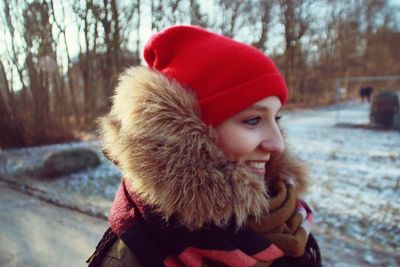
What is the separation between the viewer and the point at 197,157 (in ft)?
3.26

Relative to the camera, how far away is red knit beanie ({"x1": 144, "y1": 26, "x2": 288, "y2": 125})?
40.7 inches

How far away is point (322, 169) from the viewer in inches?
208

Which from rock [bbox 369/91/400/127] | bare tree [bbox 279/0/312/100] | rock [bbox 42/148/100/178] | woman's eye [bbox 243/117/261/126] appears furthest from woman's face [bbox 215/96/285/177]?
bare tree [bbox 279/0/312/100]

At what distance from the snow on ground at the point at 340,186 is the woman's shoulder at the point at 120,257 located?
83 centimetres

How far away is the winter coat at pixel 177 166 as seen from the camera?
97 cm

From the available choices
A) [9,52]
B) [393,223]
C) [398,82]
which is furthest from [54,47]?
[398,82]

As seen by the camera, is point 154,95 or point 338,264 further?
point 338,264

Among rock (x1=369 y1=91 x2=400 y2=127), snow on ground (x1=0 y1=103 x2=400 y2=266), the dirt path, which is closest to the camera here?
the dirt path

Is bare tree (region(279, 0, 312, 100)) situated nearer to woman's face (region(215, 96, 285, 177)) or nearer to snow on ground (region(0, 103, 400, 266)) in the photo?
snow on ground (region(0, 103, 400, 266))

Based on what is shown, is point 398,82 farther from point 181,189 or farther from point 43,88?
point 181,189

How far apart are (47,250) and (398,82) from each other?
81.4 feet

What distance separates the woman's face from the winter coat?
0.04m

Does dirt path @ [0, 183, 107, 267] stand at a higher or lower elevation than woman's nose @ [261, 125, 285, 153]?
lower

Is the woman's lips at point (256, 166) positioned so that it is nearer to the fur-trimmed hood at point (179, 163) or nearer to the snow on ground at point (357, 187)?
the fur-trimmed hood at point (179, 163)
